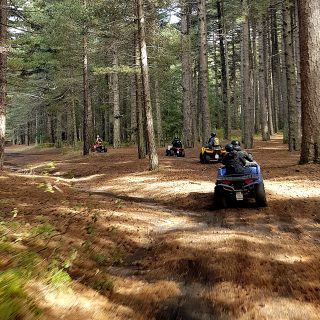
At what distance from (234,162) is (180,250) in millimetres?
3952

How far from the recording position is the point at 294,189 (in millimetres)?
10656

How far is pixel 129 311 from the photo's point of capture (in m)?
4.59

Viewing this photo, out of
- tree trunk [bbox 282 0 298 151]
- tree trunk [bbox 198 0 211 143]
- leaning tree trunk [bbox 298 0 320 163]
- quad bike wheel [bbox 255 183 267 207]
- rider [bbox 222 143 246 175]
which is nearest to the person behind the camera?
quad bike wheel [bbox 255 183 267 207]

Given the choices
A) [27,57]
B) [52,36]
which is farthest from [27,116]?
[52,36]

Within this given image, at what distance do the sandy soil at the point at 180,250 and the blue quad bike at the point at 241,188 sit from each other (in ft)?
0.86

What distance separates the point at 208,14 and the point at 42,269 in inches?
1518

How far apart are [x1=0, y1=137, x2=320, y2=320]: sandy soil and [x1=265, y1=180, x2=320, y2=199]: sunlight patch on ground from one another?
0.09 ft

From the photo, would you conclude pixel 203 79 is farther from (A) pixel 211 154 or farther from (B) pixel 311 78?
(B) pixel 311 78

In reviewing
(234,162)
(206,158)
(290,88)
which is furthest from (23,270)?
(290,88)

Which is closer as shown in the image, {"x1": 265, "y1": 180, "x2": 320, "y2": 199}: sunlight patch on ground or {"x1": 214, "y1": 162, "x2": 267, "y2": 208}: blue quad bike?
{"x1": 214, "y1": 162, "x2": 267, "y2": 208}: blue quad bike

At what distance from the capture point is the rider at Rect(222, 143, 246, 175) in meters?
9.83

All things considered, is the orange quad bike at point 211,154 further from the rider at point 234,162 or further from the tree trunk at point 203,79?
the rider at point 234,162

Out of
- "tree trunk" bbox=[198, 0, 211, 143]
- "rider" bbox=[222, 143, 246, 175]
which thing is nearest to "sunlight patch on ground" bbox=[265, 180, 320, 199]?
"rider" bbox=[222, 143, 246, 175]

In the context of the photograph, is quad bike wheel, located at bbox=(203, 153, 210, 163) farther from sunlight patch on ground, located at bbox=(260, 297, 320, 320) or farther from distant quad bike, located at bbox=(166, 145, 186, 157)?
sunlight patch on ground, located at bbox=(260, 297, 320, 320)
